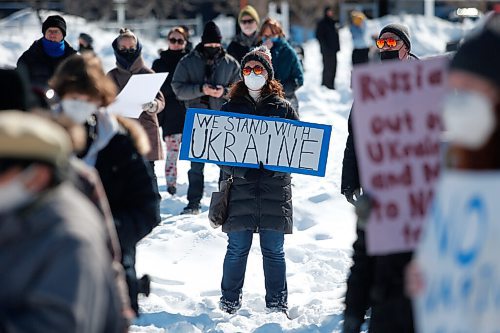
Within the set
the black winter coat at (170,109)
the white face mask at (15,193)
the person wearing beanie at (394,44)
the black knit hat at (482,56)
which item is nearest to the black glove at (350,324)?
the black knit hat at (482,56)

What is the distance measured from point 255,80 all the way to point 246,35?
4.53 metres

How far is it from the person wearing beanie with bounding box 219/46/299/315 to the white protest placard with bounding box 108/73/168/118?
32.1 inches

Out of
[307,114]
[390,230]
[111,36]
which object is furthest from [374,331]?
[111,36]

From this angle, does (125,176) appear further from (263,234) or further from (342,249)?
(342,249)

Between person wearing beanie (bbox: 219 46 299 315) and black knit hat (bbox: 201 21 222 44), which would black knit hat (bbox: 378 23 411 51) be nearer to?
person wearing beanie (bbox: 219 46 299 315)

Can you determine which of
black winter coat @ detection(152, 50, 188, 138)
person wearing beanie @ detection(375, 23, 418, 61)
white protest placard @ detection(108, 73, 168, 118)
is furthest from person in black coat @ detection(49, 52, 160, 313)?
black winter coat @ detection(152, 50, 188, 138)

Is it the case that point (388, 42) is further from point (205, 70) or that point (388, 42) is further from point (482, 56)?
point (482, 56)

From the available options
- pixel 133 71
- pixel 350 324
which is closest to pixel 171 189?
pixel 133 71

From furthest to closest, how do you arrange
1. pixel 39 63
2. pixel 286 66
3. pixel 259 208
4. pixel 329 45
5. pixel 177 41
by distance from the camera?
pixel 329 45 → pixel 177 41 → pixel 286 66 → pixel 39 63 → pixel 259 208

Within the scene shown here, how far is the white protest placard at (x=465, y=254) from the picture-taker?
325 centimetres

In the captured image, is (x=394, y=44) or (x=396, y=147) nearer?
(x=396, y=147)

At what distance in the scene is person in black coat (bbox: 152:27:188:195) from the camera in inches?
447

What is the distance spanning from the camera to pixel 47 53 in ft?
30.5

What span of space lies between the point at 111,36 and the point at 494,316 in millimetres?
29014
